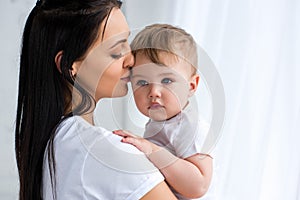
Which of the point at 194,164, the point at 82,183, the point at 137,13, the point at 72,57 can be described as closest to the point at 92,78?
the point at 72,57

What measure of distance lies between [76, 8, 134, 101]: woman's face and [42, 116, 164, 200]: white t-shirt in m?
0.08

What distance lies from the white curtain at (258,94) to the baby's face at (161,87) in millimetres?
569

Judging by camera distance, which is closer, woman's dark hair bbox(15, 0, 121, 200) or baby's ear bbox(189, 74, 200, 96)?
woman's dark hair bbox(15, 0, 121, 200)

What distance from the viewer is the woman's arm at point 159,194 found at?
90cm

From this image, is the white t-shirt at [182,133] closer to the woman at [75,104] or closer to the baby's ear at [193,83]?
the baby's ear at [193,83]

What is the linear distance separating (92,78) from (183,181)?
11.0 inches

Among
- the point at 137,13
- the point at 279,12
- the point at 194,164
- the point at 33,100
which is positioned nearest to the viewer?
the point at 33,100

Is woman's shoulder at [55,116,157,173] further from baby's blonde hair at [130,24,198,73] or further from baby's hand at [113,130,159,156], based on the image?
baby's blonde hair at [130,24,198,73]

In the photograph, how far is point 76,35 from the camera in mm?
936

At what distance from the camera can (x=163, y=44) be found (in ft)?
3.58

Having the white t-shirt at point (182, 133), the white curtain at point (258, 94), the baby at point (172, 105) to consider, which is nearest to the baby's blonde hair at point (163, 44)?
the baby at point (172, 105)

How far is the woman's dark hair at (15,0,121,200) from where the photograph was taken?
940 millimetres

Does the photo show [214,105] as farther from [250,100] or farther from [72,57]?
[250,100]

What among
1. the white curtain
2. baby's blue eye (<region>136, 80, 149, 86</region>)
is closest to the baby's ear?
baby's blue eye (<region>136, 80, 149, 86</region>)
